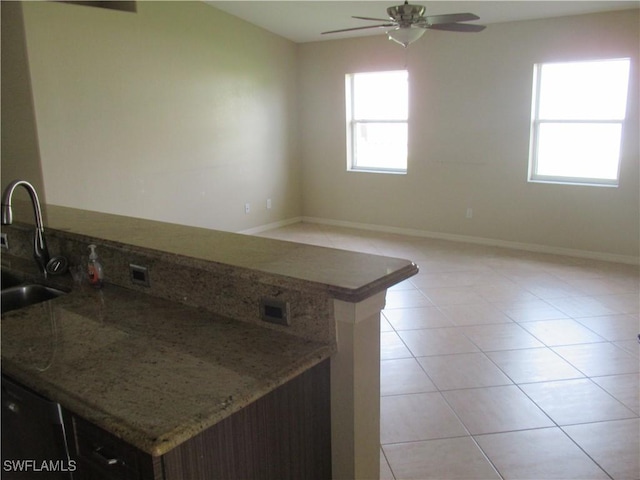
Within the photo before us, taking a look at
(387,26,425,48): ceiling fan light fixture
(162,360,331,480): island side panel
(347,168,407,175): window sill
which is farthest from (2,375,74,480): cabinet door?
(347,168,407,175): window sill

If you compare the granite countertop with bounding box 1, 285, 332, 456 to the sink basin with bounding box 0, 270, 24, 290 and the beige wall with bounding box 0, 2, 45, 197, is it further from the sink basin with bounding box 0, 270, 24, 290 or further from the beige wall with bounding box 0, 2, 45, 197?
the beige wall with bounding box 0, 2, 45, 197

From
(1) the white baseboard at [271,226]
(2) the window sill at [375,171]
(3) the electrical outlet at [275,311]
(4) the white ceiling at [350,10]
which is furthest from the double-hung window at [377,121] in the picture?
(3) the electrical outlet at [275,311]

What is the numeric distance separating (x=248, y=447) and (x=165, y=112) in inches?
192

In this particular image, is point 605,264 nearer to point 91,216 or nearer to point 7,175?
point 91,216

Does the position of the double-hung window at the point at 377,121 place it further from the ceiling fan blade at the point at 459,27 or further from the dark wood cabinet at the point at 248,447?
the dark wood cabinet at the point at 248,447

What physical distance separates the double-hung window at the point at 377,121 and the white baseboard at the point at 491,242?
75 cm

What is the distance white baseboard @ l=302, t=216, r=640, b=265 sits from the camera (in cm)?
535

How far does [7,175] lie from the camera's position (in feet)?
16.0

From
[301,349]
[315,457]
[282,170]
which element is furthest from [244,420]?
[282,170]

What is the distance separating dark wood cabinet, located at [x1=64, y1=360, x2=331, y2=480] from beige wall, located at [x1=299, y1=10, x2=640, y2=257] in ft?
15.8

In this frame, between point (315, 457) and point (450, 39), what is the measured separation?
541 cm

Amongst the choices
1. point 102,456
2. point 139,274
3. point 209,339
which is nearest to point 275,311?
point 209,339

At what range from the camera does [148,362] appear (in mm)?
1395

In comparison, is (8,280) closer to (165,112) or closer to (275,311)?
(275,311)
